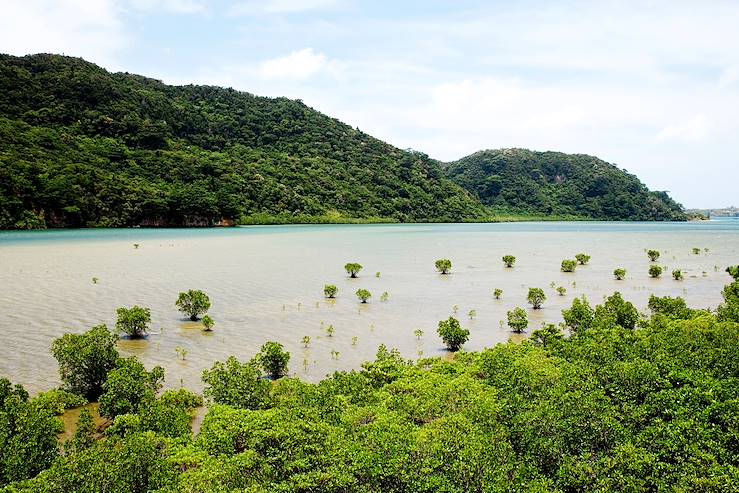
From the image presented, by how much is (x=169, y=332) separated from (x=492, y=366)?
15286mm

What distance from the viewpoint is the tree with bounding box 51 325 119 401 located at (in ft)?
48.8

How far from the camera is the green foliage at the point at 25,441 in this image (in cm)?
902

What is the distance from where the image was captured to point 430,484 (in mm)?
7996

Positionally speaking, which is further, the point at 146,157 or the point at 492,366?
the point at 146,157

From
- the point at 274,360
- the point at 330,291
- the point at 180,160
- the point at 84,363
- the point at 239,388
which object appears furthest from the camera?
the point at 180,160

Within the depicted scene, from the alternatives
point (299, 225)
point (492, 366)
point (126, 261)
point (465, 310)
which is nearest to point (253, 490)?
point (492, 366)

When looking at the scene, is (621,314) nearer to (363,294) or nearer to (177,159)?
(363,294)

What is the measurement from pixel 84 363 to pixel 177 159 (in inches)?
4754

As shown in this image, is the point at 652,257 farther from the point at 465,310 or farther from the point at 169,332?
the point at 169,332

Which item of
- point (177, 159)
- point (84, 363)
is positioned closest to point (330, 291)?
point (84, 363)

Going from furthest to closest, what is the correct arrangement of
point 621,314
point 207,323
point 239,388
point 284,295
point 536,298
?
point 284,295 → point 536,298 → point 207,323 → point 621,314 → point 239,388

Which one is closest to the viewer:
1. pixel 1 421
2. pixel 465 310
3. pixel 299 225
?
pixel 1 421

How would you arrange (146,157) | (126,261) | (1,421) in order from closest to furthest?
1. (1,421)
2. (126,261)
3. (146,157)

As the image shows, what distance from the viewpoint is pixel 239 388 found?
12773 millimetres
